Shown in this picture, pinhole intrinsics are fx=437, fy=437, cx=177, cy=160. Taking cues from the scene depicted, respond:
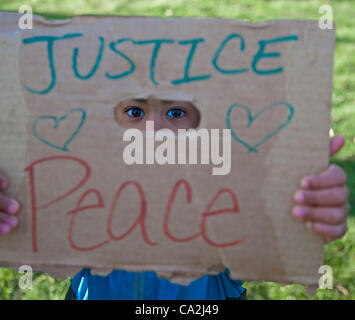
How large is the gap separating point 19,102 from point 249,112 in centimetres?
41

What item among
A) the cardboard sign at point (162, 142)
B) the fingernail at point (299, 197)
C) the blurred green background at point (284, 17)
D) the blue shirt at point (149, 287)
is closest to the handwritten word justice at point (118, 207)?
the cardboard sign at point (162, 142)

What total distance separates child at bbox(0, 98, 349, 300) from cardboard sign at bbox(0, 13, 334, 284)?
2cm

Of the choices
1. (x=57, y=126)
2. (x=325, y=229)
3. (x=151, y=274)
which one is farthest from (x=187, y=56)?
(x=151, y=274)

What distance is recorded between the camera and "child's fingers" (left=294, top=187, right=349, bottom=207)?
76 cm

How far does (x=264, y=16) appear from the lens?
3033 millimetres

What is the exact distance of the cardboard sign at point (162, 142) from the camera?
2.51ft

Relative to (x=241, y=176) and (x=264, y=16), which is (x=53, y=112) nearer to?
(x=241, y=176)

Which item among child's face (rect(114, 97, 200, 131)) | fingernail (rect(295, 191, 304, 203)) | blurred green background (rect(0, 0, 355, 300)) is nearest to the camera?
fingernail (rect(295, 191, 304, 203))

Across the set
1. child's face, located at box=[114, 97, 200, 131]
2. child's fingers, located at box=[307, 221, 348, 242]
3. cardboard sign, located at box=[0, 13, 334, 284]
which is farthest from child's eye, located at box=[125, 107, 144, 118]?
child's fingers, located at box=[307, 221, 348, 242]

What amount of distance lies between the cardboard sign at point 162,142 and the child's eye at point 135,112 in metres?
0.11

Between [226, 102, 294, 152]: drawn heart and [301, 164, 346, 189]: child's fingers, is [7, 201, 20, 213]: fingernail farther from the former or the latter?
[301, 164, 346, 189]: child's fingers

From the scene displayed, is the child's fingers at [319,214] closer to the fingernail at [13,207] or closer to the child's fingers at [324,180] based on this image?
the child's fingers at [324,180]
